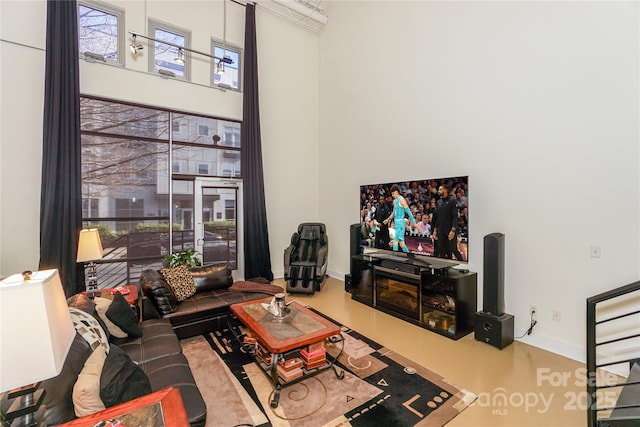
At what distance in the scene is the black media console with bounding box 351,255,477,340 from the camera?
3.33 metres

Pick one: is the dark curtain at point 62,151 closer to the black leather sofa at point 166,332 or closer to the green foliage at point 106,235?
the green foliage at point 106,235

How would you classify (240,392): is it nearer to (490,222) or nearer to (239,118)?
(490,222)

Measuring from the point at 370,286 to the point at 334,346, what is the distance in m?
1.48

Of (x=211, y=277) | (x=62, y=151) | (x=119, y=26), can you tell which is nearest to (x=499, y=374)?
(x=211, y=277)

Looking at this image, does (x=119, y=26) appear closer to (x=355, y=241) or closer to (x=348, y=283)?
(x=355, y=241)

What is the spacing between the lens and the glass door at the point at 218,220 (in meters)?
5.18

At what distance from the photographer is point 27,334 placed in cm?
98

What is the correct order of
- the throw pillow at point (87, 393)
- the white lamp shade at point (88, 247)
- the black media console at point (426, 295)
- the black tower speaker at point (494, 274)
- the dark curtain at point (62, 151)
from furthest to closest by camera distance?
the dark curtain at point (62, 151)
the black media console at point (426, 295)
the black tower speaker at point (494, 274)
the white lamp shade at point (88, 247)
the throw pillow at point (87, 393)

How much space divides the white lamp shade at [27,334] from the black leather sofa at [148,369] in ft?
1.68

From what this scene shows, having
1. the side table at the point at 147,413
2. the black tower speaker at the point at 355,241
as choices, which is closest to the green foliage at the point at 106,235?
the black tower speaker at the point at 355,241

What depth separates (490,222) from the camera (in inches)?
136

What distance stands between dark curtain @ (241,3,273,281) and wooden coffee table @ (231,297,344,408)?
2456 mm

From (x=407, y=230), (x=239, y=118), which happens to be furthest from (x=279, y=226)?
(x=407, y=230)

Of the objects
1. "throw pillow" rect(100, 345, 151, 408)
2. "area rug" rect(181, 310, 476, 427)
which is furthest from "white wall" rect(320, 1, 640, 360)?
"throw pillow" rect(100, 345, 151, 408)
